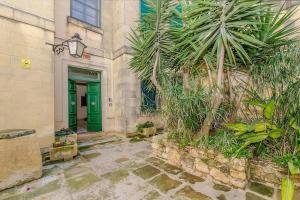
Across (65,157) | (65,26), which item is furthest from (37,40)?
(65,157)

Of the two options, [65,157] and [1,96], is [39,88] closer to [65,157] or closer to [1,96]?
[1,96]

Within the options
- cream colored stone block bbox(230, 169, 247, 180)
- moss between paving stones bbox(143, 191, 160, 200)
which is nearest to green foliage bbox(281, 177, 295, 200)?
cream colored stone block bbox(230, 169, 247, 180)

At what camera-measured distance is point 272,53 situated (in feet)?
9.95

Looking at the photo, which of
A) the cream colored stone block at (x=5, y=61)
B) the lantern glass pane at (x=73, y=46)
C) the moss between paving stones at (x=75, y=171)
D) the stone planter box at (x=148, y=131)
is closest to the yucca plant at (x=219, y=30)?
the moss between paving stones at (x=75, y=171)

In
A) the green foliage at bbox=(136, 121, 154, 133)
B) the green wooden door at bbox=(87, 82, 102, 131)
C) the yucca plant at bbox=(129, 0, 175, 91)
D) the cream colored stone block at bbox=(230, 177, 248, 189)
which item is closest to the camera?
the cream colored stone block at bbox=(230, 177, 248, 189)

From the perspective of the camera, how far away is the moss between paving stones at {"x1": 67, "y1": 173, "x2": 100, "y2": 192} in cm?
268

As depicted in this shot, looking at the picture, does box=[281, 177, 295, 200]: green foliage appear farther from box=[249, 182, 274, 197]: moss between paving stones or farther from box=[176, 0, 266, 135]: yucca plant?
box=[176, 0, 266, 135]: yucca plant

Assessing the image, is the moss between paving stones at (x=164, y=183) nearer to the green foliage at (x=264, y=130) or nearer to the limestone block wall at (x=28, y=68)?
the green foliage at (x=264, y=130)


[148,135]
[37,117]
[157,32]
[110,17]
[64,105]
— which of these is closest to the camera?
[157,32]

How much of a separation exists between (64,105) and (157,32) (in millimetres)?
4003

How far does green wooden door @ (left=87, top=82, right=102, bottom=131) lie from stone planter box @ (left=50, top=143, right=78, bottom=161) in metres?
2.71

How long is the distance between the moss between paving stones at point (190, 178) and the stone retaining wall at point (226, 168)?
0.12 m

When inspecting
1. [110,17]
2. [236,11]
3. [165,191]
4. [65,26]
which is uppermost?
[110,17]

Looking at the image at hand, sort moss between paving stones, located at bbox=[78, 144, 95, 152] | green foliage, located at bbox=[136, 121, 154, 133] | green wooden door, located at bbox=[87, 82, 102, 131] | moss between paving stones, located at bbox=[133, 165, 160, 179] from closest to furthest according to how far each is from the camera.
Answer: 1. moss between paving stones, located at bbox=[133, 165, 160, 179]
2. moss between paving stones, located at bbox=[78, 144, 95, 152]
3. green foliage, located at bbox=[136, 121, 154, 133]
4. green wooden door, located at bbox=[87, 82, 102, 131]
